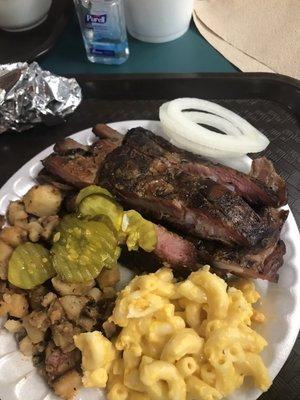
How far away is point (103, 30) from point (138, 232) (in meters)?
1.06

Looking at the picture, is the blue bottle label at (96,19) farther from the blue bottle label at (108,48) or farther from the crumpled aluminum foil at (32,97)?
the crumpled aluminum foil at (32,97)

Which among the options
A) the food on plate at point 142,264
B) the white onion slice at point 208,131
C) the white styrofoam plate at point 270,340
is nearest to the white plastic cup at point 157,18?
the white onion slice at point 208,131

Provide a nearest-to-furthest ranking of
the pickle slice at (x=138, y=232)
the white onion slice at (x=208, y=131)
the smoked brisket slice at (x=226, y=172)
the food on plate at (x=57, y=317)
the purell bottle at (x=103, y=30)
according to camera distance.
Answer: the food on plate at (x=57, y=317), the pickle slice at (x=138, y=232), the smoked brisket slice at (x=226, y=172), the white onion slice at (x=208, y=131), the purell bottle at (x=103, y=30)

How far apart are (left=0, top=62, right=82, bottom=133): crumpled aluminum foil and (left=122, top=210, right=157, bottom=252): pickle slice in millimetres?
666

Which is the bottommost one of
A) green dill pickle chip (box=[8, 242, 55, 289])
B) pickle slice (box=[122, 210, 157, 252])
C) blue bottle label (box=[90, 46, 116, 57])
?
green dill pickle chip (box=[8, 242, 55, 289])

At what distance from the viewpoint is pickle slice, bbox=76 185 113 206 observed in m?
1.54

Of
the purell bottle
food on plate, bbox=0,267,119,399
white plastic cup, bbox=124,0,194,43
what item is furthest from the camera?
white plastic cup, bbox=124,0,194,43

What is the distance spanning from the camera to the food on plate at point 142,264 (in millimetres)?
1293

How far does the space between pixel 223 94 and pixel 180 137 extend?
0.45 m

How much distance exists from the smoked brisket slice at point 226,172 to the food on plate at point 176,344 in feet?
1.11

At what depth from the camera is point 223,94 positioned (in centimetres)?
210

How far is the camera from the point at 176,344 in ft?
4.13

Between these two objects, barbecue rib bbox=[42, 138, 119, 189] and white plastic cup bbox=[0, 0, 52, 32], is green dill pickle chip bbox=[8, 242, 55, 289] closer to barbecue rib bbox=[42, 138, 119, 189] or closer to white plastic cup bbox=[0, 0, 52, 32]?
barbecue rib bbox=[42, 138, 119, 189]

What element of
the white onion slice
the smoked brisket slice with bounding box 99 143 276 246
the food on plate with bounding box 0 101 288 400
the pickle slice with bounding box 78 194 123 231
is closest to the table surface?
the white onion slice
